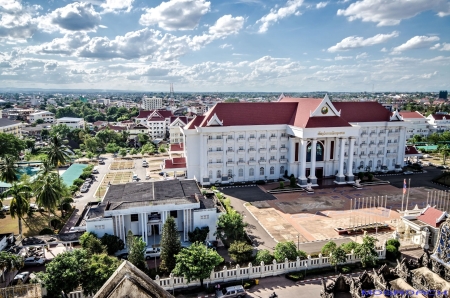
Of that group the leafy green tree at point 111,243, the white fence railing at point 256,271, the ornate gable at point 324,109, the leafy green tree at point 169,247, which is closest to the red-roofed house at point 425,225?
the white fence railing at point 256,271

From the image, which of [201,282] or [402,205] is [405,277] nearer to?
[201,282]

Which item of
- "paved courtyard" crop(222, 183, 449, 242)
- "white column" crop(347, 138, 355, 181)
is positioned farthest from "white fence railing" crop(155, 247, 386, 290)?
"white column" crop(347, 138, 355, 181)

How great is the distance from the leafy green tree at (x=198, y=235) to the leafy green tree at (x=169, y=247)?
4546mm

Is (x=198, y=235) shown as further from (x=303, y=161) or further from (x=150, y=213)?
(x=303, y=161)

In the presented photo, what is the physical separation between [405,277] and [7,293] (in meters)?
21.7

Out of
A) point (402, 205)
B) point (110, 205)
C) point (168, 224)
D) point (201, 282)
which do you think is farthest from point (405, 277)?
point (402, 205)

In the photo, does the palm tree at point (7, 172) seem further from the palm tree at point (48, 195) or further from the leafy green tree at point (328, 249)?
the leafy green tree at point (328, 249)

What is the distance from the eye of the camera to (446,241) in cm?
1398

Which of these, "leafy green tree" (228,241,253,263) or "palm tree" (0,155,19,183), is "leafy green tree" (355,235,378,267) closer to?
"leafy green tree" (228,241,253,263)

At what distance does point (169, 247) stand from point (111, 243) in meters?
6.41

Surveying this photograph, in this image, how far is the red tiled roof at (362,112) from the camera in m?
59.3

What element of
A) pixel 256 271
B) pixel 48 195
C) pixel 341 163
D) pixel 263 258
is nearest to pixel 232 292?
pixel 256 271

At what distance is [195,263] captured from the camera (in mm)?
23828

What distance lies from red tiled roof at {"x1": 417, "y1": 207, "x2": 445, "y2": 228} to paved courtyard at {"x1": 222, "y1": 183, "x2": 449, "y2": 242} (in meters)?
5.14
